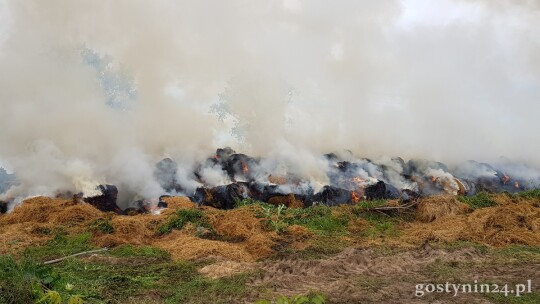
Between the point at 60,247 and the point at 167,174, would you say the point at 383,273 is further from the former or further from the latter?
the point at 167,174

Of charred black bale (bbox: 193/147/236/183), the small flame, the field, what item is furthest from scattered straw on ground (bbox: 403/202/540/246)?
charred black bale (bbox: 193/147/236/183)

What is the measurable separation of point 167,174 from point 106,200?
321 cm

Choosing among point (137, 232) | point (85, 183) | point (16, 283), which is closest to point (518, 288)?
point (16, 283)

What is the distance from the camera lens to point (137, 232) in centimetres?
1163

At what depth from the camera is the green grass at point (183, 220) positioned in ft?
39.1

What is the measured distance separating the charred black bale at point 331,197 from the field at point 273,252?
4238 millimetres

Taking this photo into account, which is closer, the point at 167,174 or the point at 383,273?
the point at 383,273

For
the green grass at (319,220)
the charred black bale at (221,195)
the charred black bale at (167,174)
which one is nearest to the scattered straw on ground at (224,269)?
the green grass at (319,220)

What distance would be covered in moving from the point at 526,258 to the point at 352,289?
4.58 metres

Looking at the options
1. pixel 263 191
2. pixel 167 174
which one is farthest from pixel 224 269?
pixel 167 174

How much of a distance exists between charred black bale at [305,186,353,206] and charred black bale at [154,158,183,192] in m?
6.43

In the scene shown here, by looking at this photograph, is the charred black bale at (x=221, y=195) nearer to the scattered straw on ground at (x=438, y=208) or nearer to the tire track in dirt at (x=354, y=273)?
the scattered straw on ground at (x=438, y=208)

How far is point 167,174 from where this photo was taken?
19750 mm

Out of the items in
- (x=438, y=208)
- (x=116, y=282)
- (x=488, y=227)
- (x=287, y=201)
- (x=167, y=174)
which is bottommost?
(x=116, y=282)
